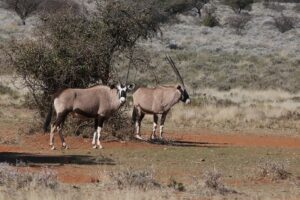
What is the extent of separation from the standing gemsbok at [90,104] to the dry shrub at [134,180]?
658 centimetres

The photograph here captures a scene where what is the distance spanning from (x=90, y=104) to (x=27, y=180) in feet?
24.3

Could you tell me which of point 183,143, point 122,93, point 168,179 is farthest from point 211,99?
point 168,179

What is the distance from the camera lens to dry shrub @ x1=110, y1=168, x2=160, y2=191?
517 inches

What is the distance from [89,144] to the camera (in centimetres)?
2112

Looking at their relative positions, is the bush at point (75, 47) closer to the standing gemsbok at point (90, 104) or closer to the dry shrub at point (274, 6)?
the standing gemsbok at point (90, 104)

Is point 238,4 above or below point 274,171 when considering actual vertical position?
above

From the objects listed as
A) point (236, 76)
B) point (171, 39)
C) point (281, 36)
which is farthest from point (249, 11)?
point (236, 76)

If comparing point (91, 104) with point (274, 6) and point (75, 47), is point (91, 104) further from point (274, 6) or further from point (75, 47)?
point (274, 6)

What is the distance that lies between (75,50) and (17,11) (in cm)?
5321

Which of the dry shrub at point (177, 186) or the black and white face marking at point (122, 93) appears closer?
the dry shrub at point (177, 186)

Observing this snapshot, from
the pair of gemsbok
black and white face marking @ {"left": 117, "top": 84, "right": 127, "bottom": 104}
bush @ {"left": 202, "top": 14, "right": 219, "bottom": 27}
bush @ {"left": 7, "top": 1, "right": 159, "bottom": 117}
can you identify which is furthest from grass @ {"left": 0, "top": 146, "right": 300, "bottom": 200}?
bush @ {"left": 202, "top": 14, "right": 219, "bottom": 27}

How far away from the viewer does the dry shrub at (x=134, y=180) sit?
43.1 feet

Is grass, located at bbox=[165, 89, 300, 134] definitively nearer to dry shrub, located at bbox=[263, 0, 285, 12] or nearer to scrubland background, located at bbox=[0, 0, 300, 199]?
scrubland background, located at bbox=[0, 0, 300, 199]

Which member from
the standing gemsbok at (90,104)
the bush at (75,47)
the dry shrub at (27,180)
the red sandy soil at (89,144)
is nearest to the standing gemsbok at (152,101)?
the red sandy soil at (89,144)
